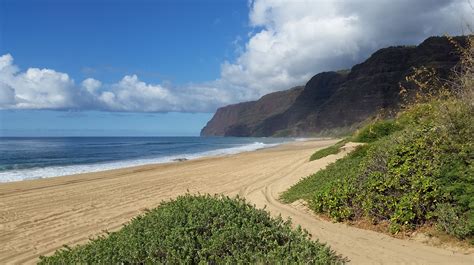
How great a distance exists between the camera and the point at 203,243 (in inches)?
184

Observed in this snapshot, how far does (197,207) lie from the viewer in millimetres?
5594

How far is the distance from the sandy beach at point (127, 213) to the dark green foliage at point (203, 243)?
64.3 inches

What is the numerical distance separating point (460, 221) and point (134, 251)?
16.3ft

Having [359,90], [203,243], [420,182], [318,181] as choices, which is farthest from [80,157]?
[359,90]

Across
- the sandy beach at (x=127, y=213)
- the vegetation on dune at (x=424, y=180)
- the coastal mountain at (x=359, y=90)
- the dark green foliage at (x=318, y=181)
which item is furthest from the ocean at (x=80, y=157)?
the coastal mountain at (x=359, y=90)

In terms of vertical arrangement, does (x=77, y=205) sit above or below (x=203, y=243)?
below

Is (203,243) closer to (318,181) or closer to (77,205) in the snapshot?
(318,181)

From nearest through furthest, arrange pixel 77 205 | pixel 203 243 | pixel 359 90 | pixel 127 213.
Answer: pixel 203 243
pixel 127 213
pixel 77 205
pixel 359 90

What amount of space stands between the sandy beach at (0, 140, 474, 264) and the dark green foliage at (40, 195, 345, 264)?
1.63 m

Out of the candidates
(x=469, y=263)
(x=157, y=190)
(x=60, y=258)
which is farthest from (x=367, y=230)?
(x=157, y=190)

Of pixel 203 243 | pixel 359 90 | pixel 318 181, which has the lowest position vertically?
pixel 318 181

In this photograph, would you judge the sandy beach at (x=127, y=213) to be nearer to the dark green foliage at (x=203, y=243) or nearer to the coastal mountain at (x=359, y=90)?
the dark green foliage at (x=203, y=243)

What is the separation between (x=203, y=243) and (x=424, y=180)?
4390 mm

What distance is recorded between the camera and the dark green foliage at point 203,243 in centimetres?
446
